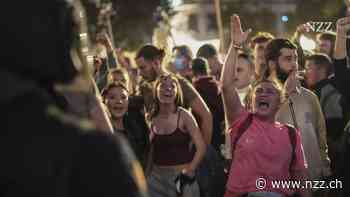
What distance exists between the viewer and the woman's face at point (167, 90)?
7.74 m

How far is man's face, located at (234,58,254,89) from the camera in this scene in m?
8.51

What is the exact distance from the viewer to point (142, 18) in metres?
37.6

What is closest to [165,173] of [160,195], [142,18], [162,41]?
[160,195]

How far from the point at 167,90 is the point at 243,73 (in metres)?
1.07

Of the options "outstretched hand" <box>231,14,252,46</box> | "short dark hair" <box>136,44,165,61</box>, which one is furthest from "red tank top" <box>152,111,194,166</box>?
"short dark hair" <box>136,44,165,61</box>

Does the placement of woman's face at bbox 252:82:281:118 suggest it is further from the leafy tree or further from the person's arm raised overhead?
the leafy tree

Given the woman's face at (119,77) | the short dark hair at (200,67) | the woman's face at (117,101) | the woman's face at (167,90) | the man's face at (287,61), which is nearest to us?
the man's face at (287,61)

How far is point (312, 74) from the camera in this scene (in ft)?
27.9

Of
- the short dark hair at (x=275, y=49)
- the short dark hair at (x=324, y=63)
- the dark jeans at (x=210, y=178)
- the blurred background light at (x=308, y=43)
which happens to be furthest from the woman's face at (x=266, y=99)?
the blurred background light at (x=308, y=43)

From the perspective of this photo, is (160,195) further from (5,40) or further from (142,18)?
(142,18)

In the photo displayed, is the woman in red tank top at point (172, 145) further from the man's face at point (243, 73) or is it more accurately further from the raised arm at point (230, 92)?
the man's face at point (243, 73)

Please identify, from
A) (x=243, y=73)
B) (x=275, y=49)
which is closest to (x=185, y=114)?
(x=275, y=49)

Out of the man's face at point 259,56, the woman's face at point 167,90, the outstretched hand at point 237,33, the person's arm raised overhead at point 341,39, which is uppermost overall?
the outstretched hand at point 237,33

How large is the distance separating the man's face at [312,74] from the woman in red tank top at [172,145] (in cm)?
136
